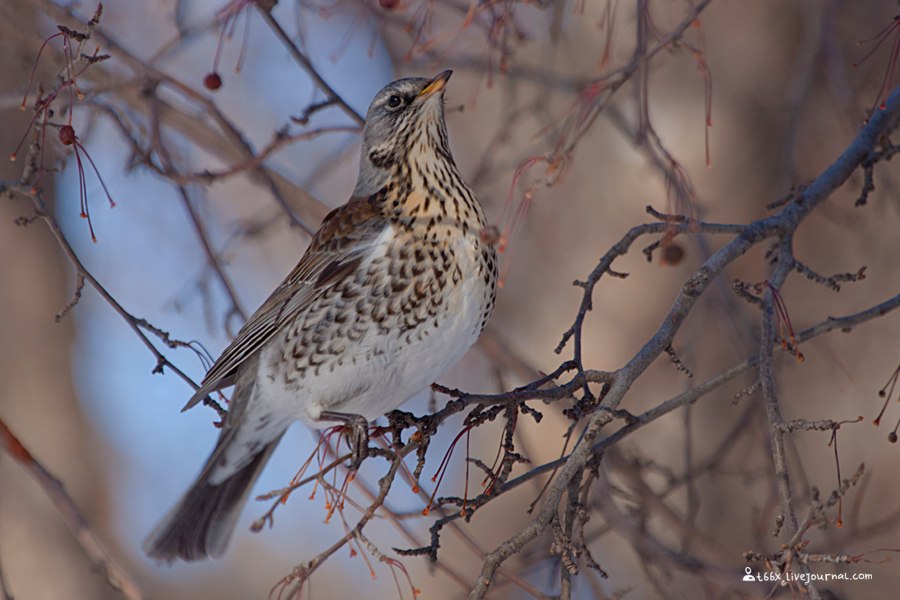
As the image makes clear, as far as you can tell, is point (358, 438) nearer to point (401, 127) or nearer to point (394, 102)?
point (401, 127)

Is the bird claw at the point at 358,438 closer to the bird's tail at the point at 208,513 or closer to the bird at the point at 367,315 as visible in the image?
the bird at the point at 367,315

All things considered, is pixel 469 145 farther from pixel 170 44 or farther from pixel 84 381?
pixel 84 381

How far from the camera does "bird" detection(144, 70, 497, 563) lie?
2998 mm

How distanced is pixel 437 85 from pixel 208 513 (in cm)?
176

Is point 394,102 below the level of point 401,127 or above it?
above

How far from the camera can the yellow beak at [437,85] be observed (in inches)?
128

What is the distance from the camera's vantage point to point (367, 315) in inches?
119

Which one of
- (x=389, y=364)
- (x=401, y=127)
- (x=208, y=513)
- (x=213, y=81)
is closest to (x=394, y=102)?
(x=401, y=127)

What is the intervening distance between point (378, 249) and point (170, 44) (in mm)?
1093

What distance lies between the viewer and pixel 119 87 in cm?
319

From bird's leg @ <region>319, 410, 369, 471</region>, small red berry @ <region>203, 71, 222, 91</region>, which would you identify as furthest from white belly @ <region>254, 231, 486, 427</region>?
small red berry @ <region>203, 71, 222, 91</region>

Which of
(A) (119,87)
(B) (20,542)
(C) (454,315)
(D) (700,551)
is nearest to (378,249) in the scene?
(C) (454,315)

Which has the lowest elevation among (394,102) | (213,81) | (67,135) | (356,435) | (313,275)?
(356,435)

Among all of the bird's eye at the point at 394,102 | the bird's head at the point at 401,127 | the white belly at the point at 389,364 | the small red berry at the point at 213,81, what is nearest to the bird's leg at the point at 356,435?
the white belly at the point at 389,364
